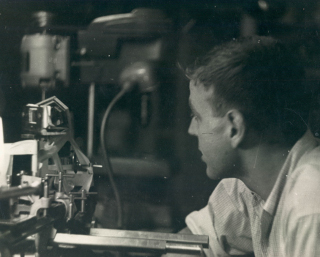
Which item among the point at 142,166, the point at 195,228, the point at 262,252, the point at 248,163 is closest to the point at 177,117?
the point at 142,166

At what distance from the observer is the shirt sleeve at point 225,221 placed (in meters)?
1.50

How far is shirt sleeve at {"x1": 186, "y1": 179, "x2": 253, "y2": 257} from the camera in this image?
1.50 m

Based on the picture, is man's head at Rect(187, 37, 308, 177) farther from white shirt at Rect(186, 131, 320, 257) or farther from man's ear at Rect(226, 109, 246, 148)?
white shirt at Rect(186, 131, 320, 257)

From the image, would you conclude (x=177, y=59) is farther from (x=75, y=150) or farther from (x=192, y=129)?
(x=75, y=150)

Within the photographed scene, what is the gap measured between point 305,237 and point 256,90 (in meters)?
0.70

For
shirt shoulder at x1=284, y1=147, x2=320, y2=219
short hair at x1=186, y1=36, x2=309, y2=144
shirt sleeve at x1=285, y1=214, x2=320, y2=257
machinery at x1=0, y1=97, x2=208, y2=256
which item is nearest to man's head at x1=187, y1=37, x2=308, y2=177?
short hair at x1=186, y1=36, x2=309, y2=144

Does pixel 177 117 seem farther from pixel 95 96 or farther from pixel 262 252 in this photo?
pixel 262 252

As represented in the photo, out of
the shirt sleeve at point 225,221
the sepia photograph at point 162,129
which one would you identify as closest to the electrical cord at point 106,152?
the sepia photograph at point 162,129

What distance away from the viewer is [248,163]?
1.48 m

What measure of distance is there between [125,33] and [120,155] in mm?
594

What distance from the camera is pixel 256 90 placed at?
1.45 m

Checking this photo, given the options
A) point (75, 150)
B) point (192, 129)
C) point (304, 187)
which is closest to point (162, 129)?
point (192, 129)

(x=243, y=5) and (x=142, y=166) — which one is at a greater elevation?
(x=243, y=5)

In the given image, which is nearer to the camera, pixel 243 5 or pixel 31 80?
pixel 243 5
